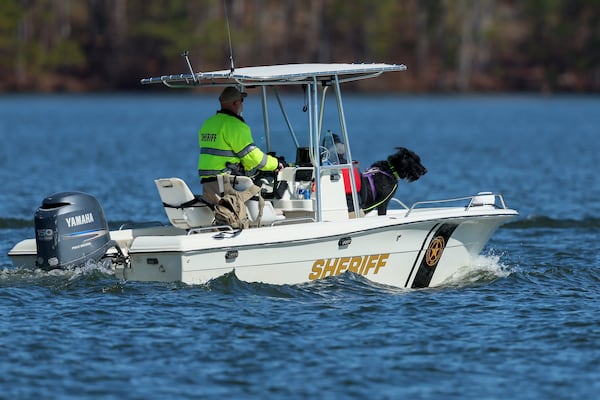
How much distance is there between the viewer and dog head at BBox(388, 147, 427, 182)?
13.1 meters

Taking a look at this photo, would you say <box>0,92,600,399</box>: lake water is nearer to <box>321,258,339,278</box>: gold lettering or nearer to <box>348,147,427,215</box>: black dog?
<box>321,258,339,278</box>: gold lettering

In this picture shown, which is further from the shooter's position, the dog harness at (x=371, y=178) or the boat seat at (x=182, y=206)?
the dog harness at (x=371, y=178)

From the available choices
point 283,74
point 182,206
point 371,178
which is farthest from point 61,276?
point 371,178

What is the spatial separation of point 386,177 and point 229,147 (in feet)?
6.41

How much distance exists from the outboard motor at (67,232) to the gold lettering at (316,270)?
6.72ft

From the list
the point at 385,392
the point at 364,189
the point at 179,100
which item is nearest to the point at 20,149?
the point at 364,189

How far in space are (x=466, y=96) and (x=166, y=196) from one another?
7618 centimetres

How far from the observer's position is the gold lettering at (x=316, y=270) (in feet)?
40.2

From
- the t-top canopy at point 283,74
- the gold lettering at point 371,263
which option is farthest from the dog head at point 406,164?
the gold lettering at point 371,263

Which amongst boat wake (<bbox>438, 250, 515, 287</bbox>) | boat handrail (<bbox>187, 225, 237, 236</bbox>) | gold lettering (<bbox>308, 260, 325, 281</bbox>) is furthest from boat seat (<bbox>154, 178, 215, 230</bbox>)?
boat wake (<bbox>438, 250, 515, 287</bbox>)

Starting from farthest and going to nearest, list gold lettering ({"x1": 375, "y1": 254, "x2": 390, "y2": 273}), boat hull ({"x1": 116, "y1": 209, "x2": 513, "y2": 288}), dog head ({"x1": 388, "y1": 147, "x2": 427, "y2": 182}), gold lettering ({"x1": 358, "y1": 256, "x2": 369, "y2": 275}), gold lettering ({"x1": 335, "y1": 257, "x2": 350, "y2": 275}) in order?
1. dog head ({"x1": 388, "y1": 147, "x2": 427, "y2": 182})
2. gold lettering ({"x1": 375, "y1": 254, "x2": 390, "y2": 273})
3. gold lettering ({"x1": 358, "y1": 256, "x2": 369, "y2": 275})
4. gold lettering ({"x1": 335, "y1": 257, "x2": 350, "y2": 275})
5. boat hull ({"x1": 116, "y1": 209, "x2": 513, "y2": 288})

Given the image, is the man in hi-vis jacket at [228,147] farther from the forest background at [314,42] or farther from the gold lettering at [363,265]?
the forest background at [314,42]

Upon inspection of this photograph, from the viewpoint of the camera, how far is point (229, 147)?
479 inches

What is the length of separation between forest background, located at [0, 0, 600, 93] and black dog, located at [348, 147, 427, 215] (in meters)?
74.7
